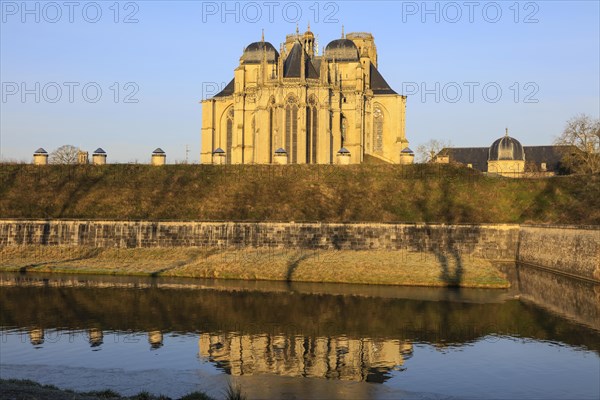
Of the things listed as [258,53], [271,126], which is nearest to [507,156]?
[271,126]

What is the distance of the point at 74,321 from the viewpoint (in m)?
28.5

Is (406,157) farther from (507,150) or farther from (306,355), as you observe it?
(306,355)

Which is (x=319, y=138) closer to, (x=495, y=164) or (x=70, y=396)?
(x=495, y=164)

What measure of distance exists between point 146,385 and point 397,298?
63.6ft

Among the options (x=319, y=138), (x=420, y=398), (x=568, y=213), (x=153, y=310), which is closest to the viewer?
(x=420, y=398)

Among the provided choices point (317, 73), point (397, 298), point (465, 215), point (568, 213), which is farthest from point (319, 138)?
point (397, 298)

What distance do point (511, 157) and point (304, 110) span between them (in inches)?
1488

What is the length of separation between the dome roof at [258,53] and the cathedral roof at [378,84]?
50.5 ft

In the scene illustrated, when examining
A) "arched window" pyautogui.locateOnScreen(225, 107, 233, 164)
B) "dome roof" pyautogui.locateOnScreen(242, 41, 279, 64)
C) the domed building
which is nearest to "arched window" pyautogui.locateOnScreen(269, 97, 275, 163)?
"dome roof" pyautogui.locateOnScreen(242, 41, 279, 64)

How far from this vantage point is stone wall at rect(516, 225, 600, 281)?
133 ft

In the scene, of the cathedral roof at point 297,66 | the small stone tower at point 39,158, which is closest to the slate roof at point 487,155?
the cathedral roof at point 297,66

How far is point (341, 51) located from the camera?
9000 centimetres

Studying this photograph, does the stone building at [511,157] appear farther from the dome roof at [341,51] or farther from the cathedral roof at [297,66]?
the cathedral roof at [297,66]

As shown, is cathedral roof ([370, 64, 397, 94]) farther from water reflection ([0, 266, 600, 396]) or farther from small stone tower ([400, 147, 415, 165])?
water reflection ([0, 266, 600, 396])
